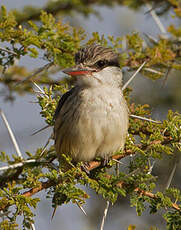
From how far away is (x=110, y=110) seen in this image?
12.9 ft

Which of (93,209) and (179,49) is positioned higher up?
(179,49)

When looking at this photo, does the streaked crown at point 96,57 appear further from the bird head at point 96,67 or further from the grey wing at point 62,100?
the grey wing at point 62,100

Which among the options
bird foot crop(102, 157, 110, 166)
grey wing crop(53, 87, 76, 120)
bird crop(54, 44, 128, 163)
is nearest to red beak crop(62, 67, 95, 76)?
bird crop(54, 44, 128, 163)

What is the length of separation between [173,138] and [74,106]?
3.54 ft

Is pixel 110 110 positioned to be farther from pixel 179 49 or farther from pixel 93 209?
pixel 93 209

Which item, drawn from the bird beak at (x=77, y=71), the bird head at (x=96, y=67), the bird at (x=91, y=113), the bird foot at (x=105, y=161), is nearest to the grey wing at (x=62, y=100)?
the bird at (x=91, y=113)

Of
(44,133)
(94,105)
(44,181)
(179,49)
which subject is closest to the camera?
(44,181)

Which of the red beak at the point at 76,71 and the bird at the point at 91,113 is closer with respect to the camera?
the red beak at the point at 76,71

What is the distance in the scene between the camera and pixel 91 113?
12.7ft

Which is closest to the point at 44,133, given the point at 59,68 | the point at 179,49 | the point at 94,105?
the point at 59,68

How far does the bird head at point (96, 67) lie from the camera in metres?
3.97

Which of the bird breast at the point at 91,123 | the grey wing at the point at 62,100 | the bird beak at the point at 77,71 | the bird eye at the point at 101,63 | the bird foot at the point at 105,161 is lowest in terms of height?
the bird foot at the point at 105,161

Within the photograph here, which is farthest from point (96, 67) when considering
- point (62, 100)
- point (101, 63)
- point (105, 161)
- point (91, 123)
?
point (105, 161)

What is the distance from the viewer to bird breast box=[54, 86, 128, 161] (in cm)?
388
